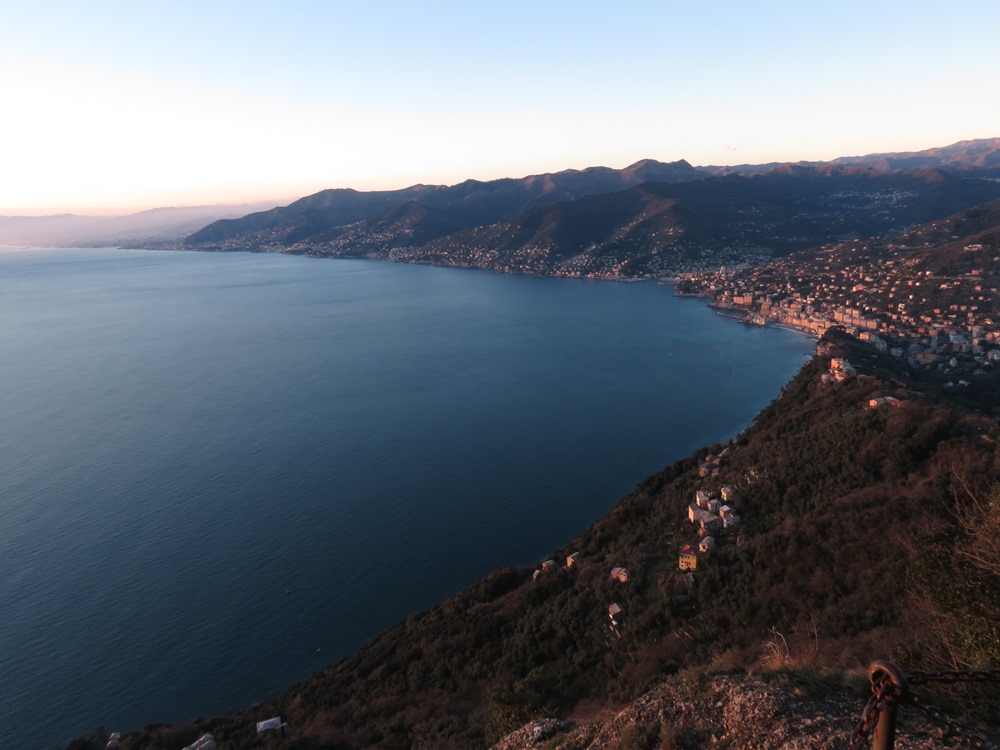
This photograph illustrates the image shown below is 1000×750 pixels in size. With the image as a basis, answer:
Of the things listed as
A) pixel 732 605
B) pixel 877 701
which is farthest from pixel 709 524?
pixel 877 701

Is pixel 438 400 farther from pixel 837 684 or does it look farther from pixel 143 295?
pixel 143 295

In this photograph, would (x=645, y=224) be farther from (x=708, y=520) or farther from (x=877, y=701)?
(x=877, y=701)

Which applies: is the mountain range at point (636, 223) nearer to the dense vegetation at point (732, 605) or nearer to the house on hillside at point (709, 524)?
the dense vegetation at point (732, 605)

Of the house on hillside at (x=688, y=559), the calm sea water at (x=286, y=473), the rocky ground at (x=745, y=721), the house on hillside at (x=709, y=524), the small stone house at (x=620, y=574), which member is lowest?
the calm sea water at (x=286, y=473)

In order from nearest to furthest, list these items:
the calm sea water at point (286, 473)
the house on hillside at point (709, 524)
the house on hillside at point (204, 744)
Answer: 1. the house on hillside at point (204, 744)
2. the house on hillside at point (709, 524)
3. the calm sea water at point (286, 473)

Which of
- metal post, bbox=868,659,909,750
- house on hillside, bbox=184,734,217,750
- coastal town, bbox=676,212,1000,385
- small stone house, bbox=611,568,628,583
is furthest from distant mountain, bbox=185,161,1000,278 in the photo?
metal post, bbox=868,659,909,750

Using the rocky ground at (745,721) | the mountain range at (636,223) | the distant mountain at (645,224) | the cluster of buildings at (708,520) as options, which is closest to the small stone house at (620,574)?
the cluster of buildings at (708,520)

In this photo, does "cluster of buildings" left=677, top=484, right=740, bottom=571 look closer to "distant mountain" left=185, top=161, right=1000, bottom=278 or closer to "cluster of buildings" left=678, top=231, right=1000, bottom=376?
"cluster of buildings" left=678, top=231, right=1000, bottom=376

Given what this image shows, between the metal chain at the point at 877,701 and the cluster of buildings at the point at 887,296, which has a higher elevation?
the metal chain at the point at 877,701
